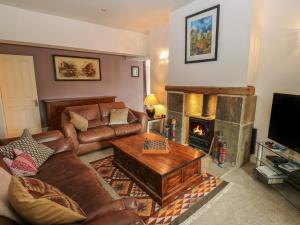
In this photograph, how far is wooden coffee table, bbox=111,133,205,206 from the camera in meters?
1.82

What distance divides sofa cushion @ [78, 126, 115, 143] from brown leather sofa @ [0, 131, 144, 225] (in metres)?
0.58

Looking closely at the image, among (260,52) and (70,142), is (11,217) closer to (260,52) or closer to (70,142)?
(70,142)

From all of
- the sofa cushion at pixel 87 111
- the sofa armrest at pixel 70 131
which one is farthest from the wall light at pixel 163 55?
the sofa armrest at pixel 70 131

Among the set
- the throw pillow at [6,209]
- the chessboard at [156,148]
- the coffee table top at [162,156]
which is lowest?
the coffee table top at [162,156]

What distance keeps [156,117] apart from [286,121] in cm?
289

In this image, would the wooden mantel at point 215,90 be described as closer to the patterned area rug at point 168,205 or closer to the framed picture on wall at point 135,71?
the patterned area rug at point 168,205

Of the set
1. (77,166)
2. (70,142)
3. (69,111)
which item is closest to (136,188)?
(77,166)

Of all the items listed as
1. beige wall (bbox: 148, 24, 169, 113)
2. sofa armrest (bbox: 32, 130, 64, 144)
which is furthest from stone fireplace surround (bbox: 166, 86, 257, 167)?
sofa armrest (bbox: 32, 130, 64, 144)

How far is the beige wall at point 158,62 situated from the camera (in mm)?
4309

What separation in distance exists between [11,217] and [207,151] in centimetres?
295

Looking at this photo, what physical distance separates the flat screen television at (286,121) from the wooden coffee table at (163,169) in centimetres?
104

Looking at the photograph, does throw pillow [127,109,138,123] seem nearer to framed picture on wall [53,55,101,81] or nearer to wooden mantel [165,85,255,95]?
wooden mantel [165,85,255,95]

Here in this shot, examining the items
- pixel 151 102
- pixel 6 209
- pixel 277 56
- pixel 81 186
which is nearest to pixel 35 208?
pixel 6 209

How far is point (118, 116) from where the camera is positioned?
3.71 meters
